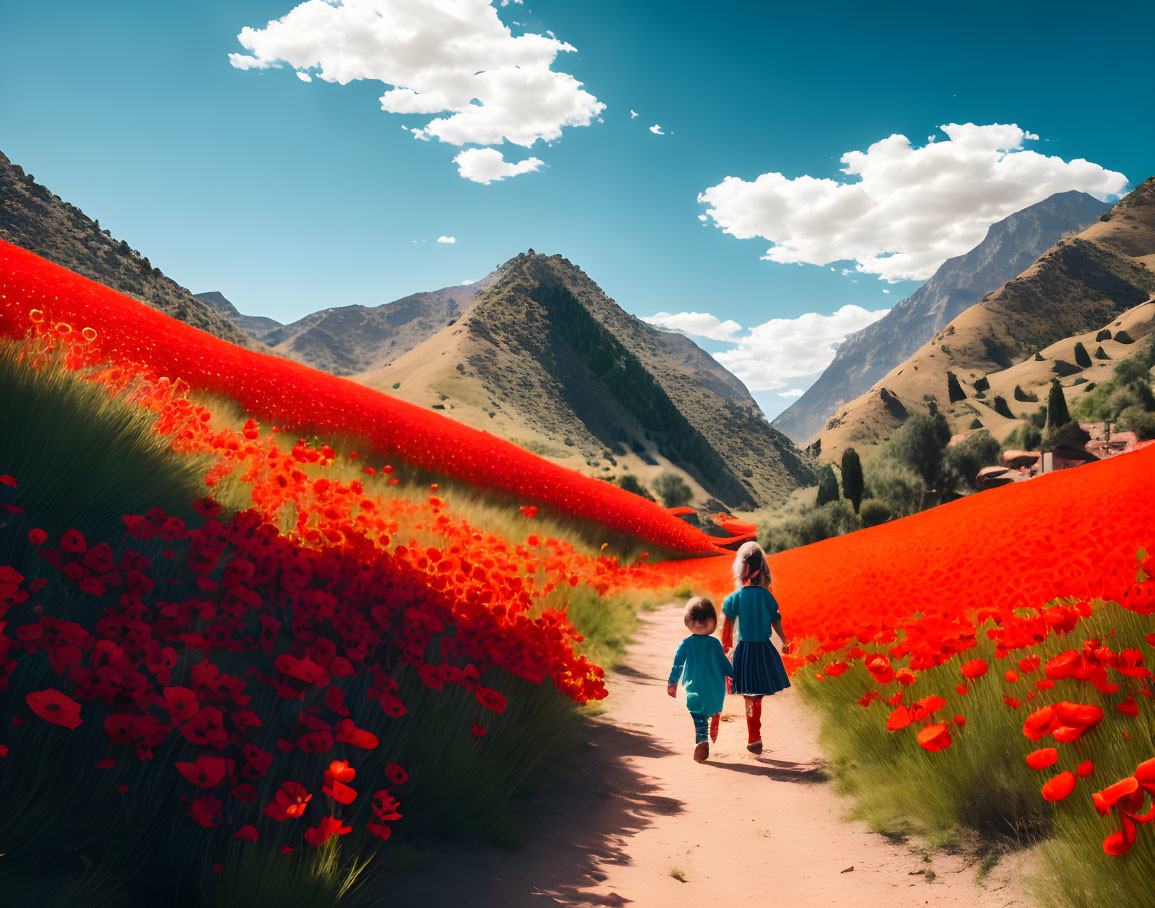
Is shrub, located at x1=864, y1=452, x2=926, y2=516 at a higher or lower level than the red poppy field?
higher

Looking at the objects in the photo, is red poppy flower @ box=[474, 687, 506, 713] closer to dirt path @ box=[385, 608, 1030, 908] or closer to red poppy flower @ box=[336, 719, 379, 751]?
dirt path @ box=[385, 608, 1030, 908]

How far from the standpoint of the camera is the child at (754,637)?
19.7 ft

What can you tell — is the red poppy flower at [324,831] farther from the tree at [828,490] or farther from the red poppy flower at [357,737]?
the tree at [828,490]

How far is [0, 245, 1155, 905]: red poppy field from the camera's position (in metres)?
2.55

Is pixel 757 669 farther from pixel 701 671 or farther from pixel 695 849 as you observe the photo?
pixel 695 849

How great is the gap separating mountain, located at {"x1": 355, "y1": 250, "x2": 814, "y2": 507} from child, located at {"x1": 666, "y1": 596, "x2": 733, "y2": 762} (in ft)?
231

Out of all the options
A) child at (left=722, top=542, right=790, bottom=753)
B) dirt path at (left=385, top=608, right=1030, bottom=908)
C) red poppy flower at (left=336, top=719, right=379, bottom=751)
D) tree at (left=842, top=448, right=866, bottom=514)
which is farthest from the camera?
tree at (left=842, top=448, right=866, bottom=514)

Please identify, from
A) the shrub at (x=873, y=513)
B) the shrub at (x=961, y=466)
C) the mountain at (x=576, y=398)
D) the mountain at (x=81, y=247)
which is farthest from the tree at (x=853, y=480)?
the mountain at (x=81, y=247)

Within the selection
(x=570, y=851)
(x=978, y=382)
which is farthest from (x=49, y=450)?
(x=978, y=382)

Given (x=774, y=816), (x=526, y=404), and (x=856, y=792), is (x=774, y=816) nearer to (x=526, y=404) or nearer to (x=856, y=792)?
(x=856, y=792)

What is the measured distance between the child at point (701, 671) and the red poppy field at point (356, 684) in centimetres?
86

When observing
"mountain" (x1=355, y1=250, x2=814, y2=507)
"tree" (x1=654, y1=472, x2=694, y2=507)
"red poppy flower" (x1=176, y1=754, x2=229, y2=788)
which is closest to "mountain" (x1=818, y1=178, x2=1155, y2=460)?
"mountain" (x1=355, y1=250, x2=814, y2=507)

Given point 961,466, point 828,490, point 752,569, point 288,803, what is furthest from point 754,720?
point 961,466

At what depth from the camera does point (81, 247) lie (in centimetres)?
5722
